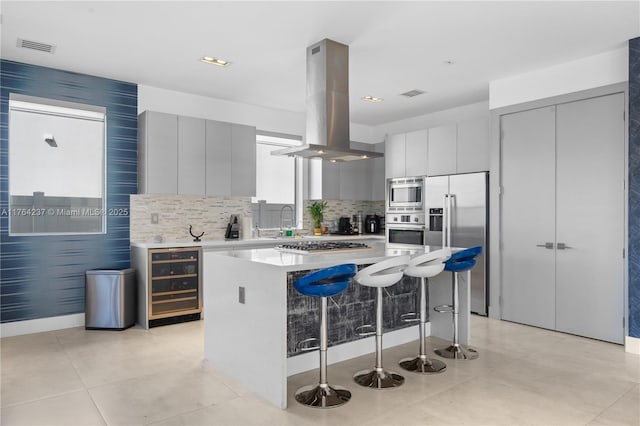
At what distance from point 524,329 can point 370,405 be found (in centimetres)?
275

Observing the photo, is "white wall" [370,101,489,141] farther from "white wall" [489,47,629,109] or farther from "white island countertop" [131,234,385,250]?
"white island countertop" [131,234,385,250]

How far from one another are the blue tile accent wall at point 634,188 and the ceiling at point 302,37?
0.30 meters

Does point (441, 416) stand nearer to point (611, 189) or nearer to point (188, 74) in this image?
point (611, 189)

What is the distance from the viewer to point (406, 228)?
6.40m

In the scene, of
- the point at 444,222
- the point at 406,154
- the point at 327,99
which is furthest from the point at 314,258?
the point at 406,154

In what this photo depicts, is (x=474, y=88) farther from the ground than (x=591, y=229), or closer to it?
farther from the ground

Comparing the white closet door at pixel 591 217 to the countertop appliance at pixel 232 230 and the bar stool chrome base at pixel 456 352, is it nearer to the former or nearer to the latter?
the bar stool chrome base at pixel 456 352

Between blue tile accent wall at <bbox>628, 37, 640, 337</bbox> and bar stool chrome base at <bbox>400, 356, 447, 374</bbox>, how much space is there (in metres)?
1.97

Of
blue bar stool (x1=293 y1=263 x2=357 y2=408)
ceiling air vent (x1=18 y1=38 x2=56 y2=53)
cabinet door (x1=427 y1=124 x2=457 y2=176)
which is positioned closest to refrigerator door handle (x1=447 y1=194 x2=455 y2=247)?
cabinet door (x1=427 y1=124 x2=457 y2=176)

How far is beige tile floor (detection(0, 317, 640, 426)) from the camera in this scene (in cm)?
267

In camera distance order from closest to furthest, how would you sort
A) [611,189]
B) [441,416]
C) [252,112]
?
[441,416]
[611,189]
[252,112]

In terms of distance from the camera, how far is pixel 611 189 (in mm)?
4281

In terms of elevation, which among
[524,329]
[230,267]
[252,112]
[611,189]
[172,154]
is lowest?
[524,329]

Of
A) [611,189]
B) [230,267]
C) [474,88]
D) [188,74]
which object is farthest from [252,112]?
[611,189]
